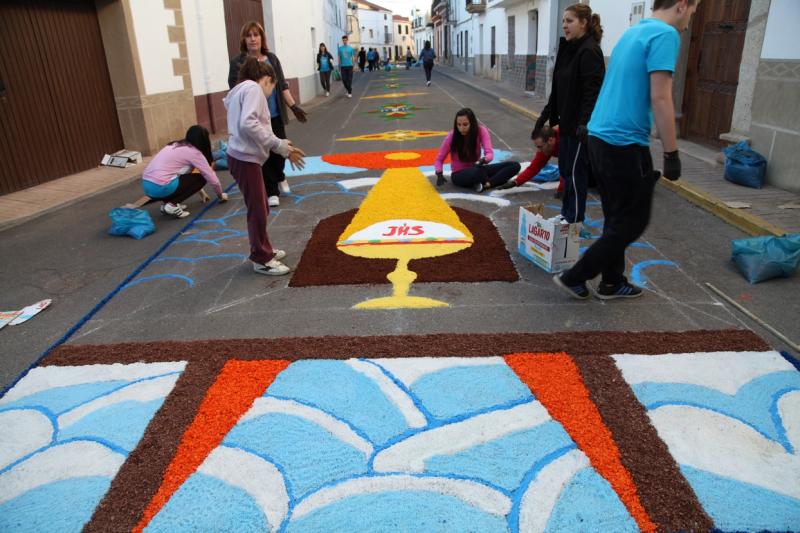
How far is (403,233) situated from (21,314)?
3.19 meters

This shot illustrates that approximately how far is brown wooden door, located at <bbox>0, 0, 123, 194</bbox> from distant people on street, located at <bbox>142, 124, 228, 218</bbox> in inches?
109

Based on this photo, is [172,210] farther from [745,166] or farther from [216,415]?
[745,166]

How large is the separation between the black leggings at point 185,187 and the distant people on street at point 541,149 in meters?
3.64

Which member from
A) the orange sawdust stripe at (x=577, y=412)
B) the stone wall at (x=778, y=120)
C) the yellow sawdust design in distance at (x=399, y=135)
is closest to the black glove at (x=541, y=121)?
the orange sawdust stripe at (x=577, y=412)

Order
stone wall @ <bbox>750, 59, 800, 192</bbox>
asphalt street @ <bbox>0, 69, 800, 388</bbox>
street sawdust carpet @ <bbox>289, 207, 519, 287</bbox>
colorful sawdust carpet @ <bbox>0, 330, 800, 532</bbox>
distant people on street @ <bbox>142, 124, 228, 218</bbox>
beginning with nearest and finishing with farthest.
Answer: colorful sawdust carpet @ <bbox>0, 330, 800, 532</bbox> → asphalt street @ <bbox>0, 69, 800, 388</bbox> → street sawdust carpet @ <bbox>289, 207, 519, 287</bbox> → distant people on street @ <bbox>142, 124, 228, 218</bbox> → stone wall @ <bbox>750, 59, 800, 192</bbox>

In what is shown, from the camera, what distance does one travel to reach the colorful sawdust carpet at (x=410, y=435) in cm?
224

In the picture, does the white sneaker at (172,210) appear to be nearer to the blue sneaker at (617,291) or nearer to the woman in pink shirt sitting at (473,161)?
the woman in pink shirt sitting at (473,161)

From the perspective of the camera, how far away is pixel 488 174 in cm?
694

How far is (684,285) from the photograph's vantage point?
421 cm

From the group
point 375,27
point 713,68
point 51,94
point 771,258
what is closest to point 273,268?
point 771,258

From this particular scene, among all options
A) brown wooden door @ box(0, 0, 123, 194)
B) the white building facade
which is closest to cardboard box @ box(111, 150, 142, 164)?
brown wooden door @ box(0, 0, 123, 194)

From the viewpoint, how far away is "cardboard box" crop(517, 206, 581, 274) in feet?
14.1

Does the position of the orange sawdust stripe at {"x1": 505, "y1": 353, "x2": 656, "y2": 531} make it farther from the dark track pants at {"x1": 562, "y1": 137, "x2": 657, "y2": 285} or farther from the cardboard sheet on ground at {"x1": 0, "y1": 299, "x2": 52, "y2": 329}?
the cardboard sheet on ground at {"x1": 0, "y1": 299, "x2": 52, "y2": 329}

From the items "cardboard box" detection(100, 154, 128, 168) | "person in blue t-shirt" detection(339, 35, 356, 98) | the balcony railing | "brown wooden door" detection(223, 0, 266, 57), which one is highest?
the balcony railing
